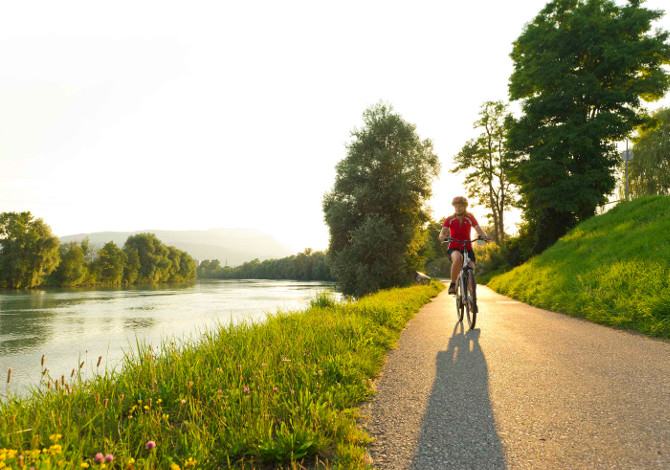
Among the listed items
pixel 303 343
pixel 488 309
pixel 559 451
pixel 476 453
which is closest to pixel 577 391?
pixel 559 451

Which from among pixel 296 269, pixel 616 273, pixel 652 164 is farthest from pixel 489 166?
pixel 296 269

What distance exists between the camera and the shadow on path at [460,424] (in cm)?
206

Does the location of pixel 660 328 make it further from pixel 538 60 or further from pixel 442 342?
pixel 538 60

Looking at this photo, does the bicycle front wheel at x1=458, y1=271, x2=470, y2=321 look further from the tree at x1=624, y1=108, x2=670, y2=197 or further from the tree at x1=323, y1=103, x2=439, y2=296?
the tree at x1=624, y1=108, x2=670, y2=197

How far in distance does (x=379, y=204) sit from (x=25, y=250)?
52.1 meters

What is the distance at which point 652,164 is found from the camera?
23.2 m

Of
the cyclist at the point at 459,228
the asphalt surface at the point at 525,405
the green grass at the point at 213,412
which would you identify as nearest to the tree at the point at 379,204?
the cyclist at the point at 459,228

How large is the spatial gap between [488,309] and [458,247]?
Result: 3073mm

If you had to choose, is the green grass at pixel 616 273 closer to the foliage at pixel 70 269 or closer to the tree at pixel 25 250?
the tree at pixel 25 250

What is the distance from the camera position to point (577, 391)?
9.97ft

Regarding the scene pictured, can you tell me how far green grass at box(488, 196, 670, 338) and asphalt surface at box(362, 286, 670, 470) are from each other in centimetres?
95

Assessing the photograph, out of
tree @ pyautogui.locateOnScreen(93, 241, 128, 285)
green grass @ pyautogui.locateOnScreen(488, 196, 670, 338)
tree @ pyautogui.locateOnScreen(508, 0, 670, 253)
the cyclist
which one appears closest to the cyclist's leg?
the cyclist

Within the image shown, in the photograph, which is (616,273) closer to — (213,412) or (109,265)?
(213,412)

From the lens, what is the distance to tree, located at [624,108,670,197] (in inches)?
902
